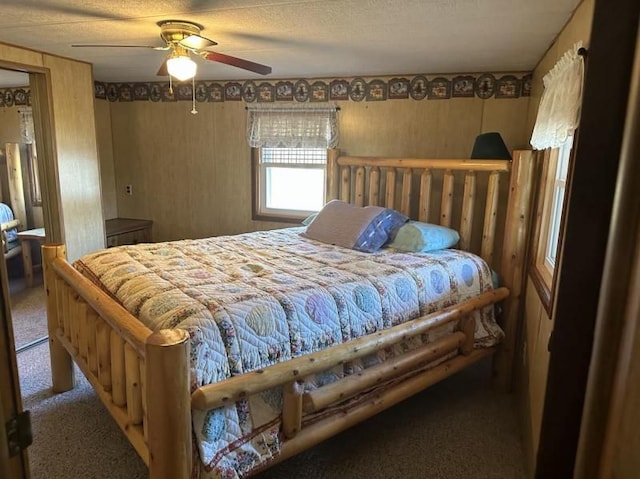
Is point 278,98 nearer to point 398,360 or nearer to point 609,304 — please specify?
point 398,360

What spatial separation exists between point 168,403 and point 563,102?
1846 millimetres

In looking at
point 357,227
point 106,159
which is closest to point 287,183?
point 357,227

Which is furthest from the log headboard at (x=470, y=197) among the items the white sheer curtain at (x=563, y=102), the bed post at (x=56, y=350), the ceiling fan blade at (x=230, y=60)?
the bed post at (x=56, y=350)

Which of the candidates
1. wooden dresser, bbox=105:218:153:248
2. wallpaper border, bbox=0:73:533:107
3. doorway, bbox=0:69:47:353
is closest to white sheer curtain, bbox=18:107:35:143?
doorway, bbox=0:69:47:353

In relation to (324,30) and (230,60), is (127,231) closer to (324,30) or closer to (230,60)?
(230,60)

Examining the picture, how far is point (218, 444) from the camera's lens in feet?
5.43

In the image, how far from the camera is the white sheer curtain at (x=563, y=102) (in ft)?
5.50

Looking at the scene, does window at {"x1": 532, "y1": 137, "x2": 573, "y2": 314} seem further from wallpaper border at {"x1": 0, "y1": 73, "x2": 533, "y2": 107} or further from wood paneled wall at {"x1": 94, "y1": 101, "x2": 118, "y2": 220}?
wood paneled wall at {"x1": 94, "y1": 101, "x2": 118, "y2": 220}

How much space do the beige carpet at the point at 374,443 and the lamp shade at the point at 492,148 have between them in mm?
1603

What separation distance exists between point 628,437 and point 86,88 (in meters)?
4.13

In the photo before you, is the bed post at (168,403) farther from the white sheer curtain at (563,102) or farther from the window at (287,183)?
the window at (287,183)

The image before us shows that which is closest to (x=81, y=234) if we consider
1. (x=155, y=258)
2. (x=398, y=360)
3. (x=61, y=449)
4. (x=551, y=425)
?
(x=155, y=258)

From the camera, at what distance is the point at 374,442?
2396 millimetres

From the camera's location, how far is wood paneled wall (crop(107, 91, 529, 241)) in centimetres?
364
